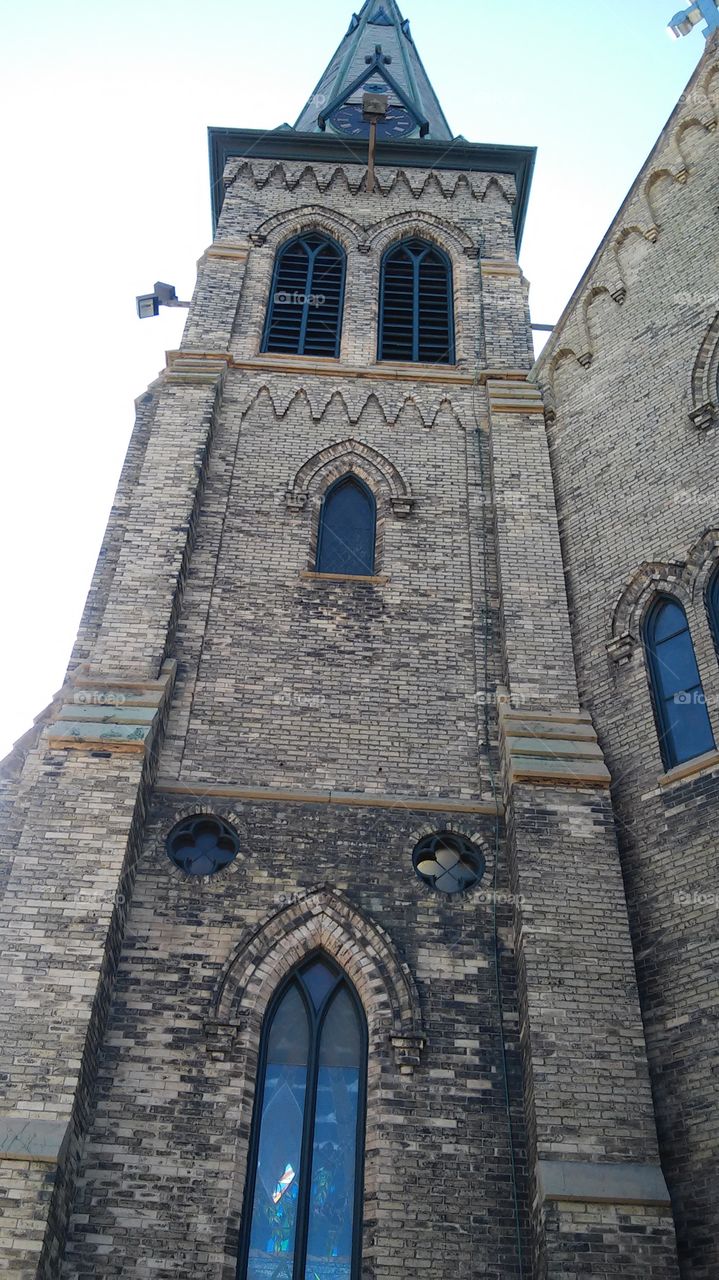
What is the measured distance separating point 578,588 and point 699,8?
Answer: 991 cm

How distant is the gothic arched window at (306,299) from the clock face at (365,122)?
199 inches

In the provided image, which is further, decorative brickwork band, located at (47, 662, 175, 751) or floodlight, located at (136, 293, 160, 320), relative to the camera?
floodlight, located at (136, 293, 160, 320)

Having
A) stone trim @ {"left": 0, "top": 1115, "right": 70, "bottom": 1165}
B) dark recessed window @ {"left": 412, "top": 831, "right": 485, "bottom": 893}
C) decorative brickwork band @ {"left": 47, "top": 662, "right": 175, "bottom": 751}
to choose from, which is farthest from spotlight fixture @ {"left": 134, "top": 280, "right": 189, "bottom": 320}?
stone trim @ {"left": 0, "top": 1115, "right": 70, "bottom": 1165}

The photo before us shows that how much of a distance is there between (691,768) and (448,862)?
2.18 metres

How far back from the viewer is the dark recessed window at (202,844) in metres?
9.96

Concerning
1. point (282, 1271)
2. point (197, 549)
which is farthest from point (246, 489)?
point (282, 1271)

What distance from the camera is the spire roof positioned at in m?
23.3

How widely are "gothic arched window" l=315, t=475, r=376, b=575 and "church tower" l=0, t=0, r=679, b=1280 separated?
0.04 metres

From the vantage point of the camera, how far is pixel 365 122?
21.8 metres

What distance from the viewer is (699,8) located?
649 inches

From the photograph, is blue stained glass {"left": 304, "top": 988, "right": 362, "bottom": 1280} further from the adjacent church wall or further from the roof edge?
the roof edge

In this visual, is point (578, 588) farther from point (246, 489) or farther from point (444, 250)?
point (444, 250)

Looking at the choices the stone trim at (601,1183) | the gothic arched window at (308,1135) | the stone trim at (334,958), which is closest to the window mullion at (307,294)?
the stone trim at (334,958)

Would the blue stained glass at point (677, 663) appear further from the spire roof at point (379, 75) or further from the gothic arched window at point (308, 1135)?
the spire roof at point (379, 75)
